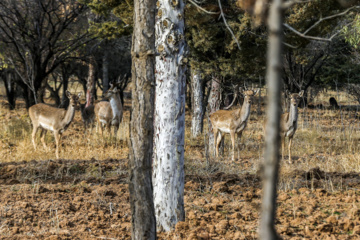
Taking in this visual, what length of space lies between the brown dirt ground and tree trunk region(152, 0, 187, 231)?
1.00ft

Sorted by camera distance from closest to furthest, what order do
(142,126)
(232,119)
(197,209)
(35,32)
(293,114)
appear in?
(142,126), (197,209), (293,114), (232,119), (35,32)

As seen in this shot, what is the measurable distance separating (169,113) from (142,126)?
1156 mm

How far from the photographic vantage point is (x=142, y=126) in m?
2.91

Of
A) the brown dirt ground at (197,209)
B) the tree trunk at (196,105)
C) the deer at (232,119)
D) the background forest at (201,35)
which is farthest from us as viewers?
the tree trunk at (196,105)

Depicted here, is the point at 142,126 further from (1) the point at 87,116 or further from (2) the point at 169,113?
(1) the point at 87,116

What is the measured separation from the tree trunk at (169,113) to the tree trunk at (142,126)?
1.02m

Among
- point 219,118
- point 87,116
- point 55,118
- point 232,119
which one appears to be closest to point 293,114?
point 232,119

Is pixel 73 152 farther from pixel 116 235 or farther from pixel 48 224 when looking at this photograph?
pixel 116 235

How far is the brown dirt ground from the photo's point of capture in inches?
147

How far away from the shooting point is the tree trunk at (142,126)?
2.89 metres

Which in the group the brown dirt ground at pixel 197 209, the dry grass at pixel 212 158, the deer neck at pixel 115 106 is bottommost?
the brown dirt ground at pixel 197 209

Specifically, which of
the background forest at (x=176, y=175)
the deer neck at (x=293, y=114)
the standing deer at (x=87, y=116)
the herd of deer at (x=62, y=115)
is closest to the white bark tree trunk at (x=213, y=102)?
the background forest at (x=176, y=175)

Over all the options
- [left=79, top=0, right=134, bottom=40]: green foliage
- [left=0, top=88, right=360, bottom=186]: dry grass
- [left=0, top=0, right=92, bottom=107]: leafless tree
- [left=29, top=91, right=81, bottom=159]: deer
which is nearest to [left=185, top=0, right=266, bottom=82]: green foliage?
[left=79, top=0, right=134, bottom=40]: green foliage

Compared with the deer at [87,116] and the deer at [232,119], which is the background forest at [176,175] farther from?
the deer at [87,116]
